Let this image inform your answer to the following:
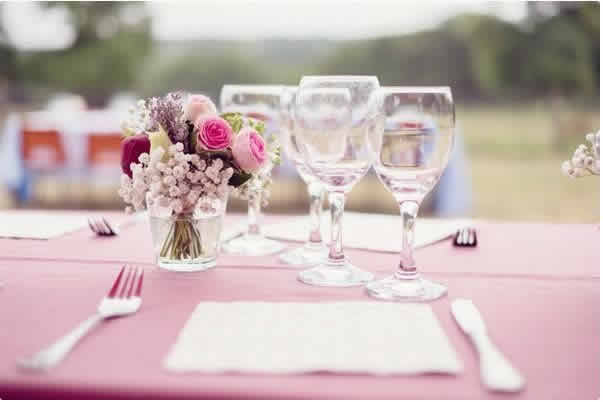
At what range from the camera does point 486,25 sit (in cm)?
982

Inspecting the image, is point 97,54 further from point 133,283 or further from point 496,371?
point 496,371

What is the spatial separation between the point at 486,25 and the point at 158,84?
4.47 meters

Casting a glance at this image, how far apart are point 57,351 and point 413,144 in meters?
0.49

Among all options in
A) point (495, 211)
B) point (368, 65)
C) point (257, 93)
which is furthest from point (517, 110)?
point (257, 93)

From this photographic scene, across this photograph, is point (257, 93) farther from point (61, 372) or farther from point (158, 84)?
point (158, 84)

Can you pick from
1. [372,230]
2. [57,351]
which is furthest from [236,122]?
[57,351]

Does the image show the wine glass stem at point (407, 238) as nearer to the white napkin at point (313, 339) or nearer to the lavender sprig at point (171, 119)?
the white napkin at point (313, 339)

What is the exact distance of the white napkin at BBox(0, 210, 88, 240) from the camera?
1346 mm

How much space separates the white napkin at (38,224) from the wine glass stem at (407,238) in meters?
0.69

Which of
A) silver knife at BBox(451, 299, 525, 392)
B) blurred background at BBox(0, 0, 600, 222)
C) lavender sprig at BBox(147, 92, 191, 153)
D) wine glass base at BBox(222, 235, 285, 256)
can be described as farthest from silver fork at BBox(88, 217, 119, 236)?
blurred background at BBox(0, 0, 600, 222)

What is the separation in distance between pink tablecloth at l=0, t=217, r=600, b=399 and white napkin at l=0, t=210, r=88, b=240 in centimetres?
5

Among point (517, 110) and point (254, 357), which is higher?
point (517, 110)

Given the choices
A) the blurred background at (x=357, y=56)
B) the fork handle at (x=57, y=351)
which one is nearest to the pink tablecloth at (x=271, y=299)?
the fork handle at (x=57, y=351)

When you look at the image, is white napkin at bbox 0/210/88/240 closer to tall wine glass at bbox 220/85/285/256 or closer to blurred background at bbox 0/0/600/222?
tall wine glass at bbox 220/85/285/256
